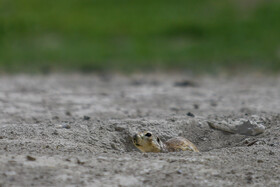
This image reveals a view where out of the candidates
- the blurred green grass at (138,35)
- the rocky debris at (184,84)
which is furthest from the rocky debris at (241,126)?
the blurred green grass at (138,35)

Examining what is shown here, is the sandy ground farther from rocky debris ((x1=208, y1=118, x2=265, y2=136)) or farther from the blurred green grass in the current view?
the blurred green grass

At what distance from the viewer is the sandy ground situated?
11.2ft

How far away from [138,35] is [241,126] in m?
10.3

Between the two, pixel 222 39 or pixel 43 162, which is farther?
pixel 222 39

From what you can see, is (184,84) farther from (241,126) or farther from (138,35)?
(138,35)

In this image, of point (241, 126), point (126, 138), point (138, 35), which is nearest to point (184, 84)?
point (241, 126)

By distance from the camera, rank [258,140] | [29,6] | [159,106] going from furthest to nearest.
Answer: [29,6] → [159,106] → [258,140]

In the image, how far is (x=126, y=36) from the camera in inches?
592

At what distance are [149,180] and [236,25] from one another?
12.5 metres

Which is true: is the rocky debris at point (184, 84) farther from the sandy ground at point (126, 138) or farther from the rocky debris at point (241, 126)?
the rocky debris at point (241, 126)

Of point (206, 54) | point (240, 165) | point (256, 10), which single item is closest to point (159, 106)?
point (240, 165)

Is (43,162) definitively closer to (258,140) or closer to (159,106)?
(258,140)

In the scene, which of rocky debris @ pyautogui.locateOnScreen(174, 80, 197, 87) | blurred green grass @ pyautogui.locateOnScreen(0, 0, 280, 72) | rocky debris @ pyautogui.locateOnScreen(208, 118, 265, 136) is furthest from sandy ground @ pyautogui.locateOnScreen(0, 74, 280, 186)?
blurred green grass @ pyautogui.locateOnScreen(0, 0, 280, 72)

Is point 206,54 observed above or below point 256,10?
below
